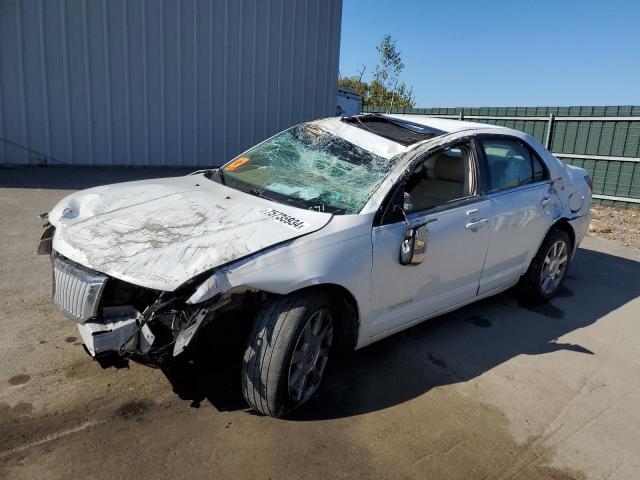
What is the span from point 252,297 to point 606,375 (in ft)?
8.84

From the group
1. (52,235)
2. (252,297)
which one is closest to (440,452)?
(252,297)

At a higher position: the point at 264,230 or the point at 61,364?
the point at 264,230

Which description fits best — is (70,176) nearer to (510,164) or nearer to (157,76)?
(157,76)

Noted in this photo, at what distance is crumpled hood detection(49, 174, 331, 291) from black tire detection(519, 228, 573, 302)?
2.61 m

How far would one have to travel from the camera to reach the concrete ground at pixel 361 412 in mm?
2514

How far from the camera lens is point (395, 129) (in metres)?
3.94

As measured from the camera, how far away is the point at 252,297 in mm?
2783

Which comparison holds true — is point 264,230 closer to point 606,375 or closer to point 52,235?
point 52,235

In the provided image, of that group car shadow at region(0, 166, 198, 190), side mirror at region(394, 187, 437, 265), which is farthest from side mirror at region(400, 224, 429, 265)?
car shadow at region(0, 166, 198, 190)

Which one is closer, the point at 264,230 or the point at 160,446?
the point at 160,446

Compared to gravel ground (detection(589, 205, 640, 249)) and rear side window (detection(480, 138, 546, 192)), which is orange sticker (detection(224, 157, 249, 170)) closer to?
rear side window (detection(480, 138, 546, 192))

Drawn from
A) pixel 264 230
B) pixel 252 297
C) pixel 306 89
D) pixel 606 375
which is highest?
pixel 306 89

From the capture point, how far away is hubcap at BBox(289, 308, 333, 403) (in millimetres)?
2816

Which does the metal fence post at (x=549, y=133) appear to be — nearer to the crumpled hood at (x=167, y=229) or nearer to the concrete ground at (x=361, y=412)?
the concrete ground at (x=361, y=412)
